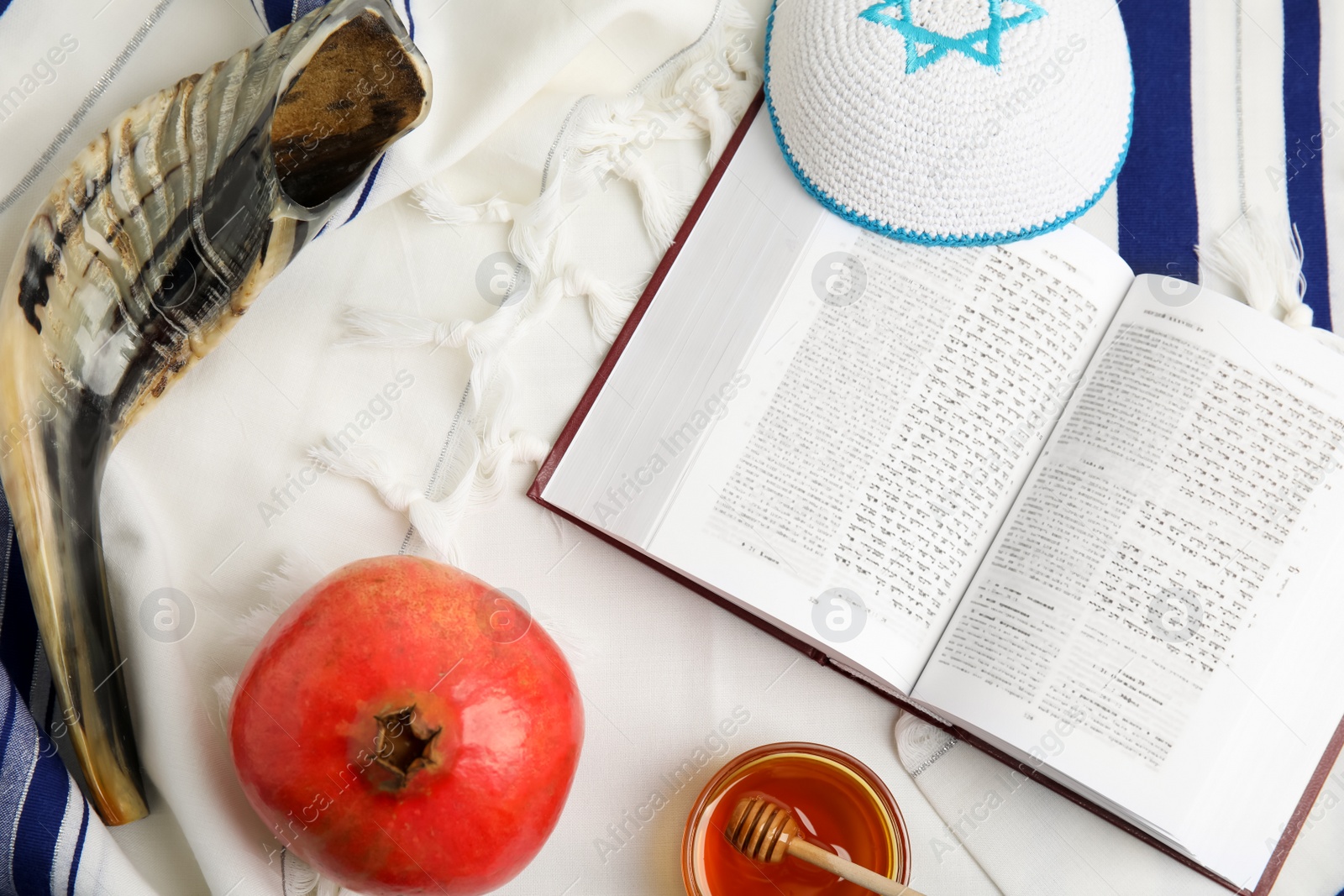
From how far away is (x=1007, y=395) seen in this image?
62cm

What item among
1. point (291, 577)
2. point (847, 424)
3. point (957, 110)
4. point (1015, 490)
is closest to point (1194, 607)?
point (1015, 490)

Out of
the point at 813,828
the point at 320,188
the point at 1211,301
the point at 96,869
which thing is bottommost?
the point at 96,869

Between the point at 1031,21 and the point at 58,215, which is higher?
the point at 1031,21

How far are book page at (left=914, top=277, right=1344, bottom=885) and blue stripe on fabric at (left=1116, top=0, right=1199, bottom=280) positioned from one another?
0.25ft

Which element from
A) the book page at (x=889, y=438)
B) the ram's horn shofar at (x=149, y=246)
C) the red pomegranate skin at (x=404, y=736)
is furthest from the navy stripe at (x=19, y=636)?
the book page at (x=889, y=438)

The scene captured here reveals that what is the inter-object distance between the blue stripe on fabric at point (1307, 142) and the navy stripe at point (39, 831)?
884 millimetres

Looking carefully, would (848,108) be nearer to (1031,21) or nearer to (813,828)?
(1031,21)

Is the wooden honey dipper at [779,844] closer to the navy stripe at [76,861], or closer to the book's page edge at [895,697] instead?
the book's page edge at [895,697]

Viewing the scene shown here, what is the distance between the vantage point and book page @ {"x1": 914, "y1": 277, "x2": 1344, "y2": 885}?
575 millimetres

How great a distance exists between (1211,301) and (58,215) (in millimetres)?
729

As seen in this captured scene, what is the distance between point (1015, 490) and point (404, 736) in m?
0.42

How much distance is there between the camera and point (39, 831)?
0.54m

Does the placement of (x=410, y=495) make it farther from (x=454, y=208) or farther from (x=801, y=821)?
(x=801, y=821)

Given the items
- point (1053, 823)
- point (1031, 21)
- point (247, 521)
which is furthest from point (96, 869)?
point (1031, 21)
